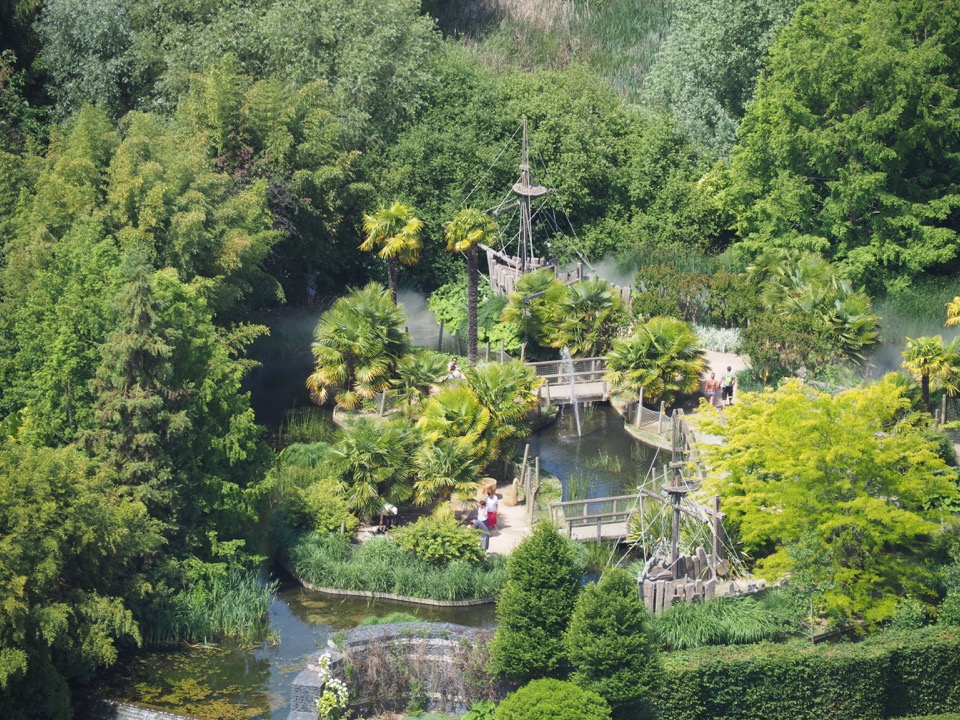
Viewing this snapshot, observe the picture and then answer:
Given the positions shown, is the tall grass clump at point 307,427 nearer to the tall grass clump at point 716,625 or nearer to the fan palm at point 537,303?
the fan palm at point 537,303

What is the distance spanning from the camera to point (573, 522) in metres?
34.3

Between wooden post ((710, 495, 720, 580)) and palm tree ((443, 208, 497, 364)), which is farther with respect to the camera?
palm tree ((443, 208, 497, 364))

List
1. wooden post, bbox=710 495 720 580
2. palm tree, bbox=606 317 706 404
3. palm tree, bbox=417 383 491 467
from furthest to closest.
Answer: palm tree, bbox=606 317 706 404 → palm tree, bbox=417 383 491 467 → wooden post, bbox=710 495 720 580

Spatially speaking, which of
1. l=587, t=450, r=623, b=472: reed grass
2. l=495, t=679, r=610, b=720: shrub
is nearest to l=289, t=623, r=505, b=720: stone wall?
l=495, t=679, r=610, b=720: shrub

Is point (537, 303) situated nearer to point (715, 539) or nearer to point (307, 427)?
point (307, 427)

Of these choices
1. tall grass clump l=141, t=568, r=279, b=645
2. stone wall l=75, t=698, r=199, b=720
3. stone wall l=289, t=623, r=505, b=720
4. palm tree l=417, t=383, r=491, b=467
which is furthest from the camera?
palm tree l=417, t=383, r=491, b=467

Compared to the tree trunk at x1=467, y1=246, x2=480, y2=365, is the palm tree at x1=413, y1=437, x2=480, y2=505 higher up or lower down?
lower down

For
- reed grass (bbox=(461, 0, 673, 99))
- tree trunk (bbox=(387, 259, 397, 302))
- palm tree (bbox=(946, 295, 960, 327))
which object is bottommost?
palm tree (bbox=(946, 295, 960, 327))

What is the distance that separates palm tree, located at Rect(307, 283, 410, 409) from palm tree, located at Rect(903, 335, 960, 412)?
1358cm

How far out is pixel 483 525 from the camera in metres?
34.4

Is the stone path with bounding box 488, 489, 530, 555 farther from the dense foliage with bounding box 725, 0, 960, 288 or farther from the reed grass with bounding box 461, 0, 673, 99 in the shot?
the reed grass with bounding box 461, 0, 673, 99

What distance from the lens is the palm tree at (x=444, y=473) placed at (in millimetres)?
34750

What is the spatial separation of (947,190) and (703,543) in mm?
20113

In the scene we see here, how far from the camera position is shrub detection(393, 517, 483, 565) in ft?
107
